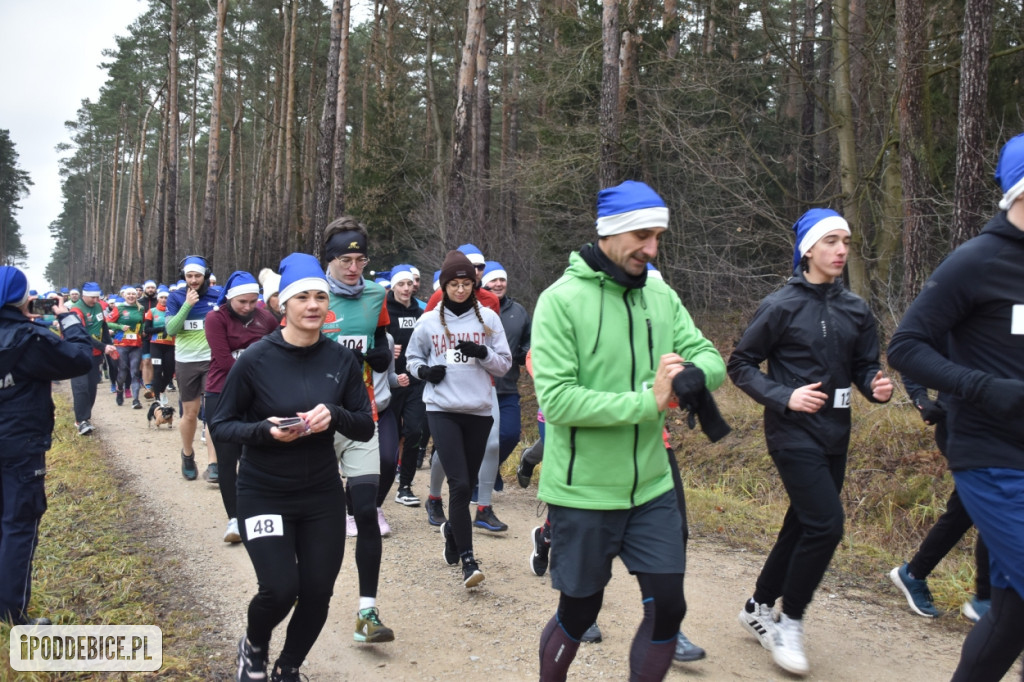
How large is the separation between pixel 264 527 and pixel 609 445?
1.71 metres

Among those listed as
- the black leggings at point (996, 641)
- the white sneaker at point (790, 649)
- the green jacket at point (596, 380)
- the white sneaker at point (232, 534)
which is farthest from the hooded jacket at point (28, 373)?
the black leggings at point (996, 641)

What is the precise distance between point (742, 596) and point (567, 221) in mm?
13421

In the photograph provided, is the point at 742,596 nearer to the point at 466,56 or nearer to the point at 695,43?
the point at 466,56

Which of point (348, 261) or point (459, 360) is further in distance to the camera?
point (459, 360)

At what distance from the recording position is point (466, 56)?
55.5ft

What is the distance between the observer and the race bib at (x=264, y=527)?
3922 mm

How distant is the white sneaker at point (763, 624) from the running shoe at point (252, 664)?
2.68 metres

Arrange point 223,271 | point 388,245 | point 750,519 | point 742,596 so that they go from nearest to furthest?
1. point 742,596
2. point 750,519
3. point 388,245
4. point 223,271

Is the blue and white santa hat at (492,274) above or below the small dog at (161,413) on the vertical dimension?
above

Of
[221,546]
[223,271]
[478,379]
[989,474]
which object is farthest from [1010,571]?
[223,271]

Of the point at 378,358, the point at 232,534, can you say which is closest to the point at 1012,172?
the point at 378,358

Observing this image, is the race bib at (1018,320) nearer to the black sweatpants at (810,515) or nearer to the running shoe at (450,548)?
the black sweatpants at (810,515)

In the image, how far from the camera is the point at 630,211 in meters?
3.32

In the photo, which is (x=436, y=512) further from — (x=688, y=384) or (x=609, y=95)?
(x=609, y=95)
